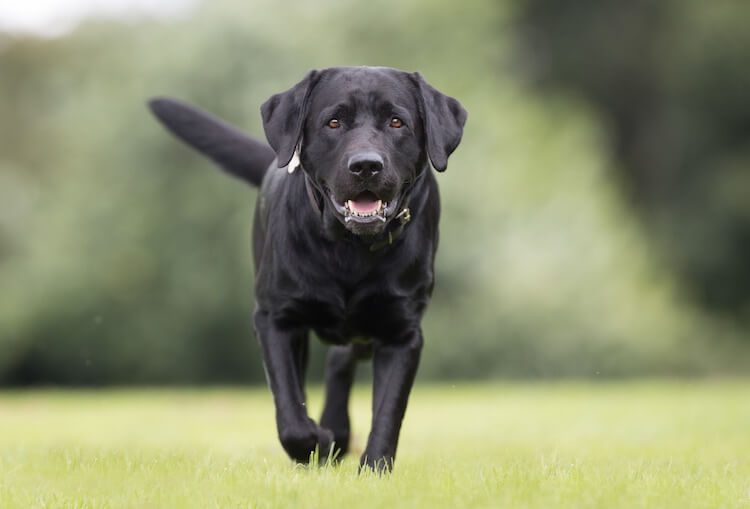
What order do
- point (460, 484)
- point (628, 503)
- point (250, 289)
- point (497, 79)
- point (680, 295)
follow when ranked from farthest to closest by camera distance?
1. point (680, 295)
2. point (497, 79)
3. point (250, 289)
4. point (460, 484)
5. point (628, 503)

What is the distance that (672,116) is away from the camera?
21.7 meters

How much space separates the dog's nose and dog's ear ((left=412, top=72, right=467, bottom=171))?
0.93 feet

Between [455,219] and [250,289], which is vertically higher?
[455,219]

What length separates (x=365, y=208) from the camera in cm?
414

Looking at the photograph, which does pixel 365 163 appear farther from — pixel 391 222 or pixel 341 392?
pixel 341 392

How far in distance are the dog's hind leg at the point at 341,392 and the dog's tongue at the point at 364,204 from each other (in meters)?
1.06

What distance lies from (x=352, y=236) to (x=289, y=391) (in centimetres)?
58

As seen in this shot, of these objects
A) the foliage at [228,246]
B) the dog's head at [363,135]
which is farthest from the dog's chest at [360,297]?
the foliage at [228,246]

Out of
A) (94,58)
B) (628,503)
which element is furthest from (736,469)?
(94,58)

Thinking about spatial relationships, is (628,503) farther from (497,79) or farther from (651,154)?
(651,154)

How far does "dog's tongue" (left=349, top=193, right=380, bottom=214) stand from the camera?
4.13m

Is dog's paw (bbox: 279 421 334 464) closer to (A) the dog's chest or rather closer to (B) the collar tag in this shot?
(A) the dog's chest

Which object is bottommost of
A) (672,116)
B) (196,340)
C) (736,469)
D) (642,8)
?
(196,340)

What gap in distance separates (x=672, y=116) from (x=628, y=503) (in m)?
18.9
